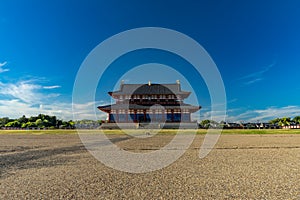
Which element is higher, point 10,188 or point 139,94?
point 139,94

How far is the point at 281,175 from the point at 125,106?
31.9 m

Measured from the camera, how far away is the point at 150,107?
121ft

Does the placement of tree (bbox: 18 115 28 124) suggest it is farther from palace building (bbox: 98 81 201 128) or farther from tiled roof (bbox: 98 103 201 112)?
tiled roof (bbox: 98 103 201 112)

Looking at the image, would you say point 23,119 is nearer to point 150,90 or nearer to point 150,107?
point 150,90

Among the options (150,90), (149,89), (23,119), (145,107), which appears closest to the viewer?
(145,107)

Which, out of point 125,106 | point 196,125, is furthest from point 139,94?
point 196,125

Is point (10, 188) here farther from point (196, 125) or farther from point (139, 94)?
point (139, 94)

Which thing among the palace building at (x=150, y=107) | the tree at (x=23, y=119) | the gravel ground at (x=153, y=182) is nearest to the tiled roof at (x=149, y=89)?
the palace building at (x=150, y=107)

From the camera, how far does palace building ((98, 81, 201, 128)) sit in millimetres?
35875

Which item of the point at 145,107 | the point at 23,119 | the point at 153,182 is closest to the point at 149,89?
the point at 145,107

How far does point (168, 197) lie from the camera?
3482mm

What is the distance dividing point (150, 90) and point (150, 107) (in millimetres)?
5197

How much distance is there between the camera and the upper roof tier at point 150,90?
40.1 metres

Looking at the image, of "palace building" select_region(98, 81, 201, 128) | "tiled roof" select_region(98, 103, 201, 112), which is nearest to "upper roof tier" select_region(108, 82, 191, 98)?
"palace building" select_region(98, 81, 201, 128)
